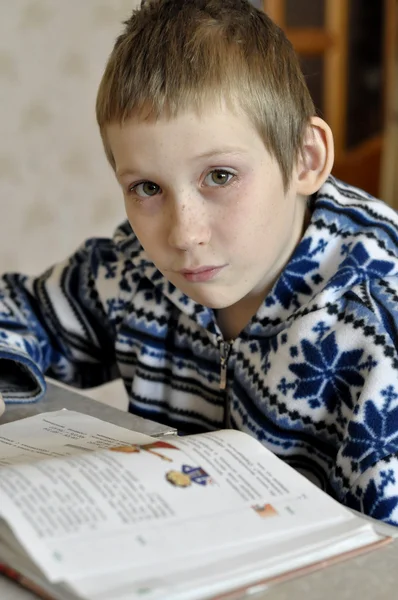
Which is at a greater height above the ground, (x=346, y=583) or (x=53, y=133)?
(x=53, y=133)

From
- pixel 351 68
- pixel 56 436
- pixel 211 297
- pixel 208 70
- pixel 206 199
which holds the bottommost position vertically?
pixel 56 436

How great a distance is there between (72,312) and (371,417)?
548 millimetres

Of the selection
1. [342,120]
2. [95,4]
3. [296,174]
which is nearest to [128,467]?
[296,174]

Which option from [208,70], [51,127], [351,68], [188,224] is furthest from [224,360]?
[351,68]

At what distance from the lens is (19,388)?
1.10 meters

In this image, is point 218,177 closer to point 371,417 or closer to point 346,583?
point 371,417

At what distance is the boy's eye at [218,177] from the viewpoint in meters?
0.94

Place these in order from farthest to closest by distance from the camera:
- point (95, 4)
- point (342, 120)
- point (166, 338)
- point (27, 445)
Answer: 1. point (342, 120)
2. point (95, 4)
3. point (166, 338)
4. point (27, 445)

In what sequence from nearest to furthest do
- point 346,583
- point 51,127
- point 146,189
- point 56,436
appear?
point 346,583, point 56,436, point 146,189, point 51,127

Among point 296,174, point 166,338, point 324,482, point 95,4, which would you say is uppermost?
point 95,4

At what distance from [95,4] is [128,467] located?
1.71 metres

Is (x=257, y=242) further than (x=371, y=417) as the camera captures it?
Yes

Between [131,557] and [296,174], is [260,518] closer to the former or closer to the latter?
[131,557]

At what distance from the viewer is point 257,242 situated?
1.00m
